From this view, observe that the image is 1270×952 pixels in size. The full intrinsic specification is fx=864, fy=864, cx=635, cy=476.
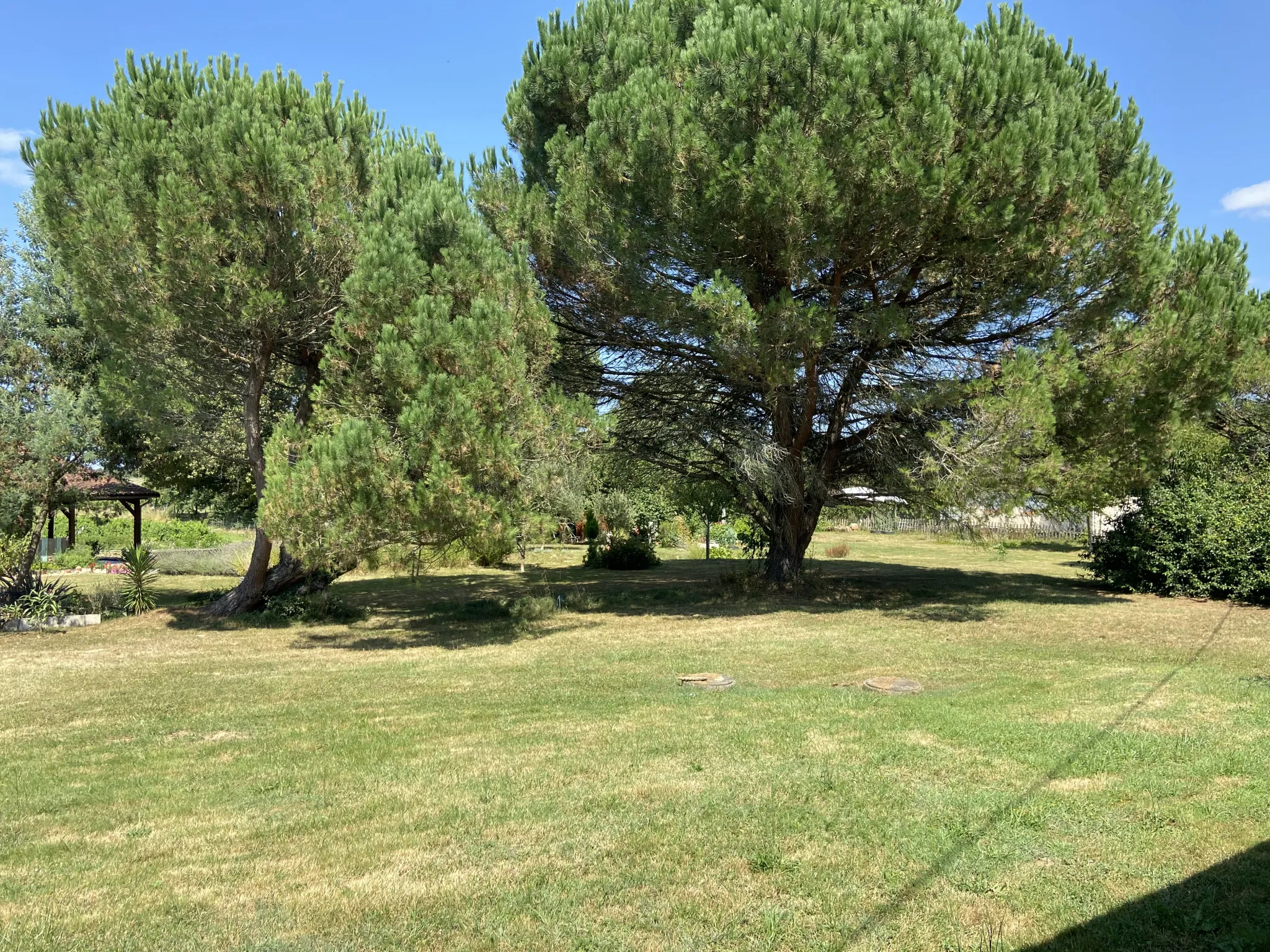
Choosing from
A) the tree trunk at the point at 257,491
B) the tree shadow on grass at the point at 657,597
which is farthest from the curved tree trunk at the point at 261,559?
the tree shadow on grass at the point at 657,597

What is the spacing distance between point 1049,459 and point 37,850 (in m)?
12.2

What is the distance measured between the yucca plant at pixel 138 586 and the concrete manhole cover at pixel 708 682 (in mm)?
11713

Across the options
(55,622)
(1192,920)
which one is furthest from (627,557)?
(1192,920)

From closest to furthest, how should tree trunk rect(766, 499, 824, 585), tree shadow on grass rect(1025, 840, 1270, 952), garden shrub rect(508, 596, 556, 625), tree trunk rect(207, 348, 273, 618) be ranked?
1. tree shadow on grass rect(1025, 840, 1270, 952)
2. tree trunk rect(207, 348, 273, 618)
3. garden shrub rect(508, 596, 556, 625)
4. tree trunk rect(766, 499, 824, 585)

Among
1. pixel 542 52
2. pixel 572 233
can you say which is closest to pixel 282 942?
pixel 572 233

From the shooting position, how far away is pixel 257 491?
50.9ft

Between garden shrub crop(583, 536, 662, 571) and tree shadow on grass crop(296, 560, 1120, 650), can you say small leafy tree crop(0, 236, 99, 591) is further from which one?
garden shrub crop(583, 536, 662, 571)

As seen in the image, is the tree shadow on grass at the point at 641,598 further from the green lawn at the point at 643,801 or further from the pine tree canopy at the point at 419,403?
the green lawn at the point at 643,801

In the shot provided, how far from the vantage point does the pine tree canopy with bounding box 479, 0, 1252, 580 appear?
11.9m

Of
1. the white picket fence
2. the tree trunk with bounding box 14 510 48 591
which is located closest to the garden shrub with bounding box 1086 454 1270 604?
the white picket fence

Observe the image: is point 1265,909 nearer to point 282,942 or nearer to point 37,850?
point 282,942

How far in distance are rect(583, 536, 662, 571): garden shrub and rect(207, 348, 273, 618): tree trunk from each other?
11.3 metres

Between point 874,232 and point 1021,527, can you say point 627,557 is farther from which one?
point 1021,527

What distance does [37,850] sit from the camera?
14.6ft
